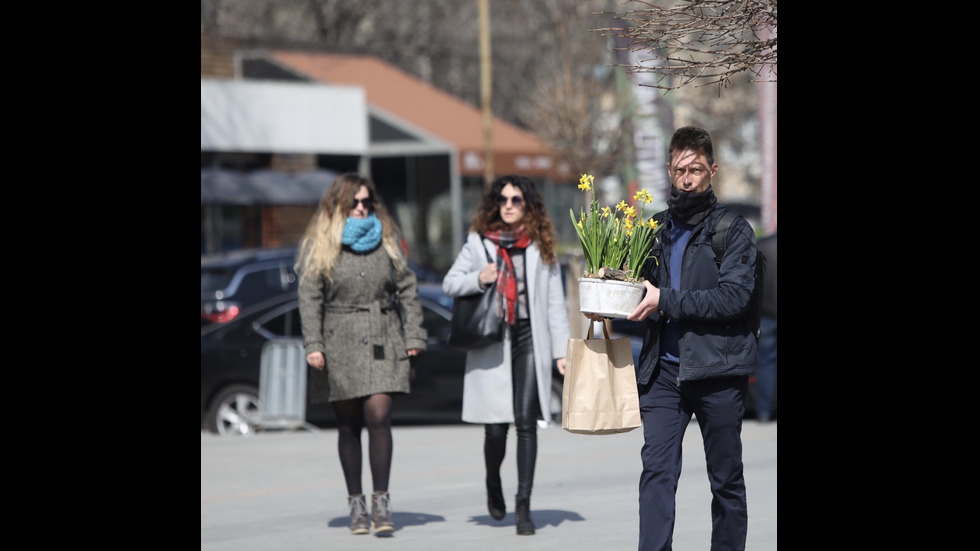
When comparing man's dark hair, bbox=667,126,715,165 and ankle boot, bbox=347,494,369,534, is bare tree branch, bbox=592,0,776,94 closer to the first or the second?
man's dark hair, bbox=667,126,715,165

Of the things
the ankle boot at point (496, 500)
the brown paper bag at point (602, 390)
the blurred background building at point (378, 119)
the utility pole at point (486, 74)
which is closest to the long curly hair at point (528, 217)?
the ankle boot at point (496, 500)

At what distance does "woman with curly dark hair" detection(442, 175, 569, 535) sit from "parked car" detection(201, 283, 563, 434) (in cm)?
467

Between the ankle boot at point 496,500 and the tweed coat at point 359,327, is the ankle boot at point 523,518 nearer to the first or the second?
the ankle boot at point 496,500

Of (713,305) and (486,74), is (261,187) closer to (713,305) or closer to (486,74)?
(486,74)

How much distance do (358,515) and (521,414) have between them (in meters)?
0.99

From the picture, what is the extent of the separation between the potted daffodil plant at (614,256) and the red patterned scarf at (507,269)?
1582 mm

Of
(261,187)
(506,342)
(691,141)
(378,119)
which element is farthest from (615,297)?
(378,119)

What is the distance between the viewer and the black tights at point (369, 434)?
24.8ft

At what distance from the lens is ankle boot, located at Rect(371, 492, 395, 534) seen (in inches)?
294

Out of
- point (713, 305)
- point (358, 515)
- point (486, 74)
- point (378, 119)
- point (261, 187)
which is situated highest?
point (486, 74)

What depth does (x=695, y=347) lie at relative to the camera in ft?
18.3

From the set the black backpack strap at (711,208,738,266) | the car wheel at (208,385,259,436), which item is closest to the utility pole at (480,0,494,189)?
the car wheel at (208,385,259,436)
